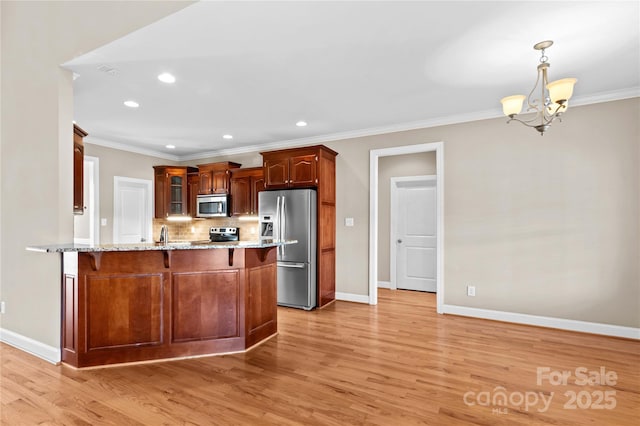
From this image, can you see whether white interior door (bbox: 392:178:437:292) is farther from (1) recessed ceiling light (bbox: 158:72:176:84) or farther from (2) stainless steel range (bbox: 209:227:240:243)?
(1) recessed ceiling light (bbox: 158:72:176:84)

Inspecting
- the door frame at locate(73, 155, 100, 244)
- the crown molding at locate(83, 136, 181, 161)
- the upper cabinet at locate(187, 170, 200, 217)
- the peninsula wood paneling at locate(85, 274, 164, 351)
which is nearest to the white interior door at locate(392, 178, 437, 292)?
the upper cabinet at locate(187, 170, 200, 217)

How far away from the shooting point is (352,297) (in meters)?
5.00

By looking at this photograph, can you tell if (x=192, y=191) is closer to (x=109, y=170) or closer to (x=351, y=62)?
(x=109, y=170)

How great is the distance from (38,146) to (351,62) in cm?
301

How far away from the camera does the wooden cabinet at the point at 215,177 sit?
5926mm

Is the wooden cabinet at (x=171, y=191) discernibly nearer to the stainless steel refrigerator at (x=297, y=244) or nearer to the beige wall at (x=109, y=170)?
the beige wall at (x=109, y=170)

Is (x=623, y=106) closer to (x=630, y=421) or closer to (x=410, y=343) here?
(x=630, y=421)

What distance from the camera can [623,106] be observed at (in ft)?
11.2

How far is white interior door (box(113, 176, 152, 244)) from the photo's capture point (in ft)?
18.7

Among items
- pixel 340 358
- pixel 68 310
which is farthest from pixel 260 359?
pixel 68 310

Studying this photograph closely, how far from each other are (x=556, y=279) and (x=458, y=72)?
2619 mm

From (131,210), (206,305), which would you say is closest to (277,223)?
(206,305)

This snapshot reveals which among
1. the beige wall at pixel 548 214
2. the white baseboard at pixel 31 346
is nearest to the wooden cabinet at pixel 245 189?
the beige wall at pixel 548 214

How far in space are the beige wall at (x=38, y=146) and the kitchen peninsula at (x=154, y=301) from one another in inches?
12.9
